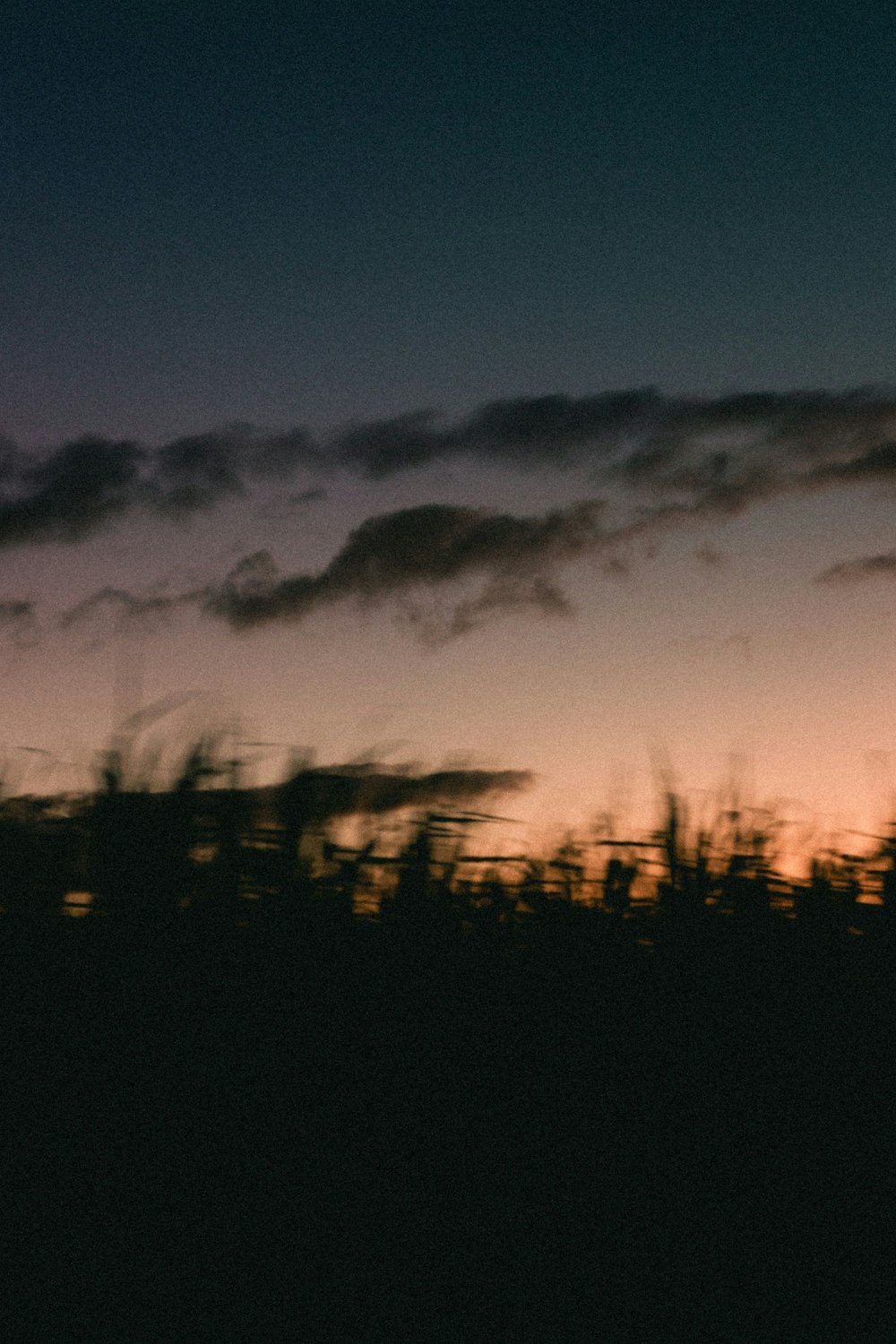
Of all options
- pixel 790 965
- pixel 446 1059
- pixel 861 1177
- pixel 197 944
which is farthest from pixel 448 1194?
pixel 790 965

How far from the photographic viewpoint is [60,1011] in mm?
2256

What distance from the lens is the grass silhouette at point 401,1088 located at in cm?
198

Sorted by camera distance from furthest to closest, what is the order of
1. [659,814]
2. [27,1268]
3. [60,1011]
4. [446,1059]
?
1. [659,814]
2. [446,1059]
3. [60,1011]
4. [27,1268]

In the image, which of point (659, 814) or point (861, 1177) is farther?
point (659, 814)

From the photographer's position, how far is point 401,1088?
7.59ft

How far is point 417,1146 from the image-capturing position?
223 cm

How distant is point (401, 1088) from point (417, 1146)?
0.38ft

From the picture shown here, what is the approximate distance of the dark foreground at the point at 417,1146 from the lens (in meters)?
1.95

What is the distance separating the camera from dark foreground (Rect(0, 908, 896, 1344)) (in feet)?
6.40

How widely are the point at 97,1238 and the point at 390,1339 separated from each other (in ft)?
1.61

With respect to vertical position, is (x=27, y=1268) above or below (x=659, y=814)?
below

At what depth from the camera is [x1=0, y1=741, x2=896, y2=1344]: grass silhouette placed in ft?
6.50

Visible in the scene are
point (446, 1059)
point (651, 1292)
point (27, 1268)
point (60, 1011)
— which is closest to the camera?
point (27, 1268)

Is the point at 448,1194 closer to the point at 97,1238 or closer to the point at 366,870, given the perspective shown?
the point at 97,1238
